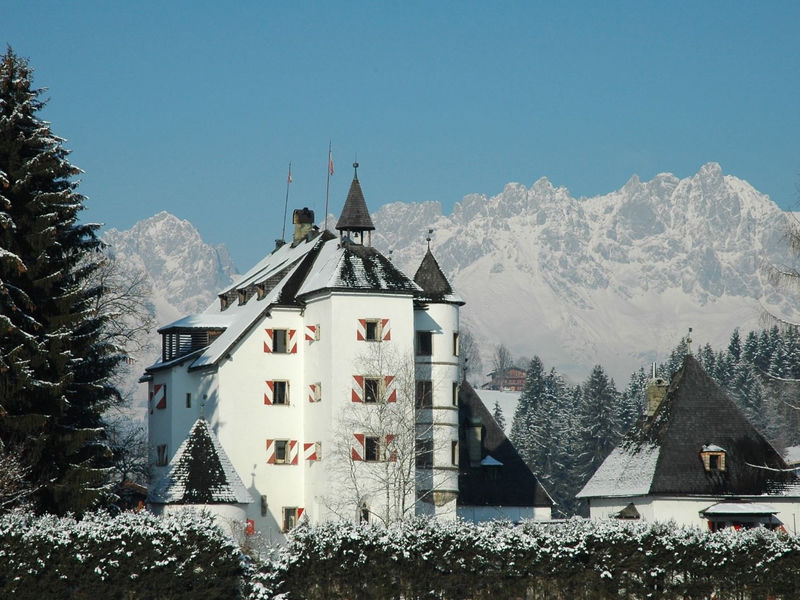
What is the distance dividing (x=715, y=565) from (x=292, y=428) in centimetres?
3030

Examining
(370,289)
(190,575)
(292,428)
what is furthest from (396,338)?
(190,575)

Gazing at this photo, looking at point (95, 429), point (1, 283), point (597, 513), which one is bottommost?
point (597, 513)

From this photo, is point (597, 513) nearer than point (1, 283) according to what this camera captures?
No

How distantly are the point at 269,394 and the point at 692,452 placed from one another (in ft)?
63.6

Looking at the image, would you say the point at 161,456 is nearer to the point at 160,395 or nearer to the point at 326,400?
the point at 160,395

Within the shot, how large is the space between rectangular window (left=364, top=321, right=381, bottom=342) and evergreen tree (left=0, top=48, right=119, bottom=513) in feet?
65.1

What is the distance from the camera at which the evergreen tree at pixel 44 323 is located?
38094 mm

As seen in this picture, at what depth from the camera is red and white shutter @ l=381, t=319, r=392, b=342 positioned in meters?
60.8

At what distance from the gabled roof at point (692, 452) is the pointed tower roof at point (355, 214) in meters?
15.8

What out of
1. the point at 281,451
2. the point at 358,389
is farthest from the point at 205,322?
the point at 358,389

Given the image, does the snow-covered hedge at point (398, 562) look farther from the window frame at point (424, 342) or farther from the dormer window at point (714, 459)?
the window frame at point (424, 342)

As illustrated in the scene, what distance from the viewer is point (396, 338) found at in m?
61.0

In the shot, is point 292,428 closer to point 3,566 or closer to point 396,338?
point 396,338

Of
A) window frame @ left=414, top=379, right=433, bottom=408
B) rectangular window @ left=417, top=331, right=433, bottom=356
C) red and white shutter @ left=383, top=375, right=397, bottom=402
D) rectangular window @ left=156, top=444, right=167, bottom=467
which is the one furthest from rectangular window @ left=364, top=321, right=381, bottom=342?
rectangular window @ left=156, top=444, right=167, bottom=467
